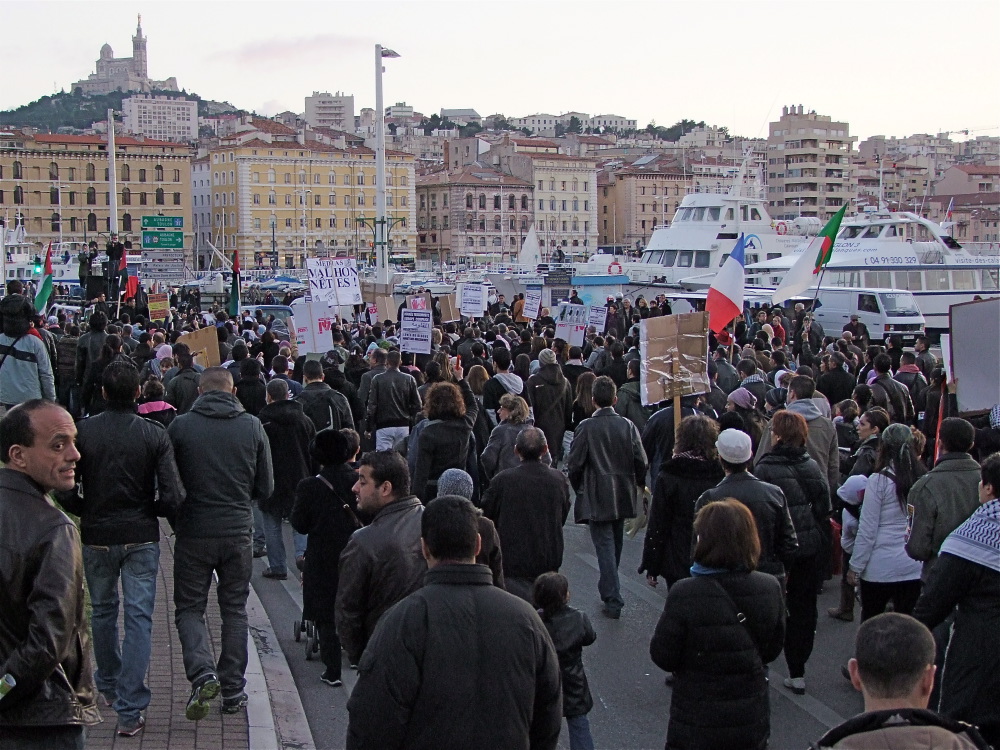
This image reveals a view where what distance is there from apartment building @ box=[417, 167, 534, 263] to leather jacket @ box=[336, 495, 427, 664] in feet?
385

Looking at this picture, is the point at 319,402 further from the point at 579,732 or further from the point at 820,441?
the point at 579,732

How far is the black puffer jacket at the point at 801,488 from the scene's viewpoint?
268 inches

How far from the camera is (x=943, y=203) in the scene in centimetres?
12044

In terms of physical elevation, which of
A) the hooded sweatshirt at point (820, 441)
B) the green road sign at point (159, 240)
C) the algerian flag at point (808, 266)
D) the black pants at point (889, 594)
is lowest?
the black pants at point (889, 594)

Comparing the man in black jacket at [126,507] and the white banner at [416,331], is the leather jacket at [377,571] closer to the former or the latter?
the man in black jacket at [126,507]

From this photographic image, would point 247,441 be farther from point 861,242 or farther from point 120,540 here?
point 861,242

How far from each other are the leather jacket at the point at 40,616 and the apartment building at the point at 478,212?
118 m

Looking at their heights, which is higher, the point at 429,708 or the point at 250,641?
the point at 429,708

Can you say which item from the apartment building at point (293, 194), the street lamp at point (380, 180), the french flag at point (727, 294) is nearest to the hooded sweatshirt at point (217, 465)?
the french flag at point (727, 294)

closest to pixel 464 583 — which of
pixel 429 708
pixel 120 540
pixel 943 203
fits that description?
pixel 429 708

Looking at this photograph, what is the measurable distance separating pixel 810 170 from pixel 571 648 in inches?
5575

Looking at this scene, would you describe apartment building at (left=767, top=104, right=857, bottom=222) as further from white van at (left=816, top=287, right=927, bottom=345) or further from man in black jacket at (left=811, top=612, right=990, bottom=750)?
man in black jacket at (left=811, top=612, right=990, bottom=750)

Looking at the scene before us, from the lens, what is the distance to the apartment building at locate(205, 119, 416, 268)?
10912cm

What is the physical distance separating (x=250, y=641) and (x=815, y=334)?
16.2 meters
